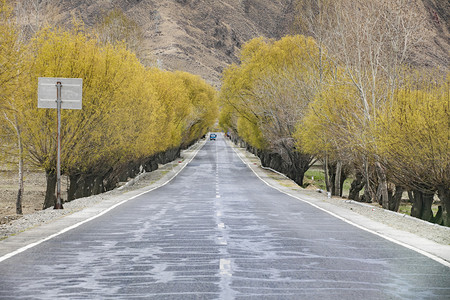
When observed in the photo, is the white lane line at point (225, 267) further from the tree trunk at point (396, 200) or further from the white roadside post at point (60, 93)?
the tree trunk at point (396, 200)

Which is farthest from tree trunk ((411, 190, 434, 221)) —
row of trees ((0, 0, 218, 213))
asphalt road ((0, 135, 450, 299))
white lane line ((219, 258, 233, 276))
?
white lane line ((219, 258, 233, 276))

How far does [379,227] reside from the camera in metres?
17.0

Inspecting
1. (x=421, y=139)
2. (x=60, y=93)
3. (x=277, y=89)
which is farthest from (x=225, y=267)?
(x=277, y=89)

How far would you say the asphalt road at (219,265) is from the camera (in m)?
7.88

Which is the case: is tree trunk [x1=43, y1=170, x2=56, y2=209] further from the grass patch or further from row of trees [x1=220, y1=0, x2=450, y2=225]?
the grass patch

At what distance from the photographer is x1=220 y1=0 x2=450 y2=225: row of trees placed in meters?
22.9

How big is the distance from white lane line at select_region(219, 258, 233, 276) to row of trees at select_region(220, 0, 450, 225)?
13418 millimetres

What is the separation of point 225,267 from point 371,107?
21.5 metres

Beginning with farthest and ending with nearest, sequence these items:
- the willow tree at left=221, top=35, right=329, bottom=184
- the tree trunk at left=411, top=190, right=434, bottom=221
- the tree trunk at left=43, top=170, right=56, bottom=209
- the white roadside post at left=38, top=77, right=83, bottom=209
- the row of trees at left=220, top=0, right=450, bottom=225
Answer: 1. the willow tree at left=221, top=35, right=329, bottom=184
2. the tree trunk at left=43, top=170, right=56, bottom=209
3. the tree trunk at left=411, top=190, right=434, bottom=221
4. the row of trees at left=220, top=0, right=450, bottom=225
5. the white roadside post at left=38, top=77, right=83, bottom=209

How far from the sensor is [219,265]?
9781 mm

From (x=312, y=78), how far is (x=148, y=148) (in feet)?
40.3

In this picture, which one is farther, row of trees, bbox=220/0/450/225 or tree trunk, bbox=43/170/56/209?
tree trunk, bbox=43/170/56/209

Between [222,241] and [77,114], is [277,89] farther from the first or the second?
[222,241]

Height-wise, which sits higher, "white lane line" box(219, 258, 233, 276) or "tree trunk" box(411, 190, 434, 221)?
"white lane line" box(219, 258, 233, 276)
